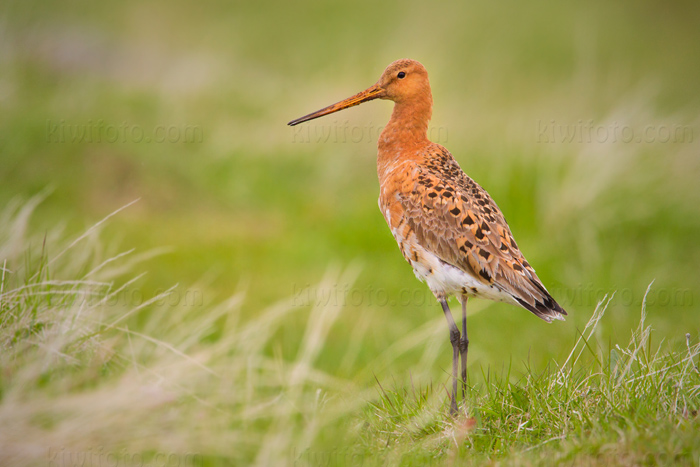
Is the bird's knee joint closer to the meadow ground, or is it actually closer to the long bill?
the meadow ground

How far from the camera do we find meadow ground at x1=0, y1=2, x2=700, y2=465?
3828mm

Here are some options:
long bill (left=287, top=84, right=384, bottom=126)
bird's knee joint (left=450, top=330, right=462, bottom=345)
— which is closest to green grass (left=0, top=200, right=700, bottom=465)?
bird's knee joint (left=450, top=330, right=462, bottom=345)

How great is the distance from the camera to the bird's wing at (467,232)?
15.3 feet

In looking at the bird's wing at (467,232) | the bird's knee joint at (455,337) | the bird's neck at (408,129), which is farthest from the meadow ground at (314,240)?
the bird's neck at (408,129)

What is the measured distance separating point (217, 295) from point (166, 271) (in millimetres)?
892

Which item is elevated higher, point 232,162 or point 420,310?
point 232,162

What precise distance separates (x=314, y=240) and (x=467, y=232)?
5.24m

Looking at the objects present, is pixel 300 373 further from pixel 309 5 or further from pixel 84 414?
pixel 309 5

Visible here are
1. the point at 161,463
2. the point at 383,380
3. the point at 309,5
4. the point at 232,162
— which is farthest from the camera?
the point at 309,5

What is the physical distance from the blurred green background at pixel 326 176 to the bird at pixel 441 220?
4.91 feet

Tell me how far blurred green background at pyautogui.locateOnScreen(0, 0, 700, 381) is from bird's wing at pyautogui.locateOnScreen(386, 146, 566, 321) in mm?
1650

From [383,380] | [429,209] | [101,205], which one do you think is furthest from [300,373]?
[101,205]

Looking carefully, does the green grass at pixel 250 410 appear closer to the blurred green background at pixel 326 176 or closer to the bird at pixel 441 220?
the bird at pixel 441 220

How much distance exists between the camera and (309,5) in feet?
68.1
